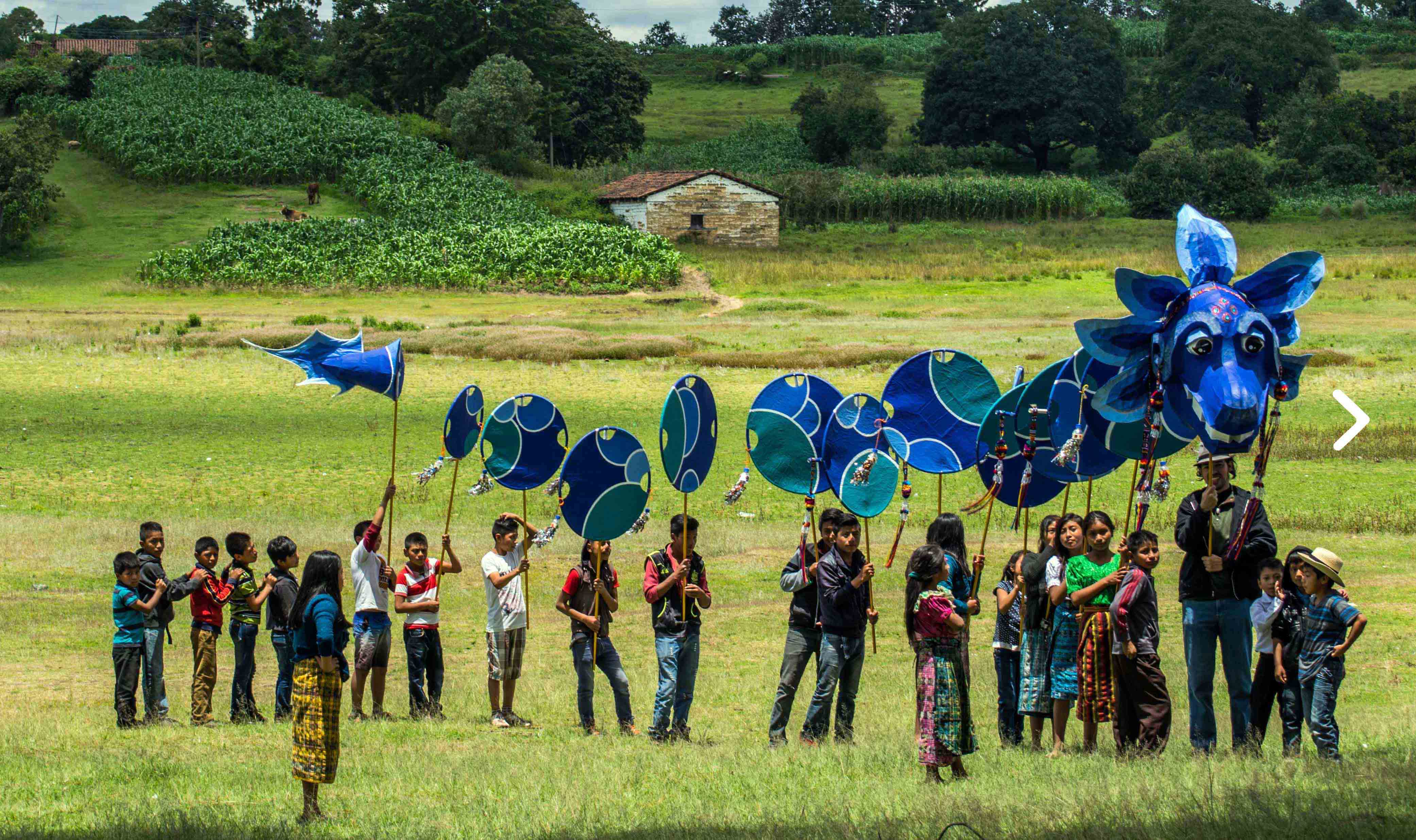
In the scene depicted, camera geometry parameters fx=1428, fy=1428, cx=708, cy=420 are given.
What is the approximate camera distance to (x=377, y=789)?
8.93m

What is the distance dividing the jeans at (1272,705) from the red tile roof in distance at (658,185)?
6239 cm

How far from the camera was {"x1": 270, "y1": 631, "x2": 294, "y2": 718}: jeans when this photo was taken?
435 inches

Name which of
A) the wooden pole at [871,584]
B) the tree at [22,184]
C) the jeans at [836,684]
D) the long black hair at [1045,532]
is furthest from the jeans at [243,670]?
the tree at [22,184]

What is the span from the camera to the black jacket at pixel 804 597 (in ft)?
34.1

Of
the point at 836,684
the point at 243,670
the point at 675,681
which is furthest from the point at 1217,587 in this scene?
the point at 243,670

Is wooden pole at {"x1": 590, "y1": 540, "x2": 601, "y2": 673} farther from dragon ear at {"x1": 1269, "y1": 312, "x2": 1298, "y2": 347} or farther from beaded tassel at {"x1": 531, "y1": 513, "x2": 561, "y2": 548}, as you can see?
dragon ear at {"x1": 1269, "y1": 312, "x2": 1298, "y2": 347}

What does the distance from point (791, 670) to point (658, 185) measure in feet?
206

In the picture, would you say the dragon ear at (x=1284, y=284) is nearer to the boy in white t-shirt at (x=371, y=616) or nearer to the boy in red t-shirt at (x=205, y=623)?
the boy in white t-shirt at (x=371, y=616)

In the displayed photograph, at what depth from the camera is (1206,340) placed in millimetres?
9328

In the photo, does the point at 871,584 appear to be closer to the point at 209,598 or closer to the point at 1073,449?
the point at 1073,449

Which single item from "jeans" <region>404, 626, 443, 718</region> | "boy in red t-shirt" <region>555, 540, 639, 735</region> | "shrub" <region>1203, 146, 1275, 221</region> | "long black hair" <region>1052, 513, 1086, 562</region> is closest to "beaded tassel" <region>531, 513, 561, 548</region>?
"boy in red t-shirt" <region>555, 540, 639, 735</region>

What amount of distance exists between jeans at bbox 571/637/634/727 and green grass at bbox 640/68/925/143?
3828 inches

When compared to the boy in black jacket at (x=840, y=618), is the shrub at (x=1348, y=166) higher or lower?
higher

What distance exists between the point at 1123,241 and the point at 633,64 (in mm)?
42626
